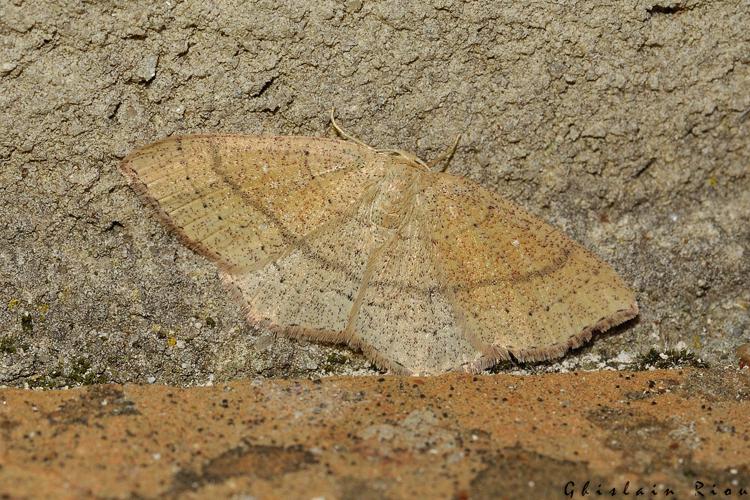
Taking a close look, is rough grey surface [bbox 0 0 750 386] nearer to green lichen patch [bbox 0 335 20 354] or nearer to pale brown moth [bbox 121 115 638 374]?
green lichen patch [bbox 0 335 20 354]

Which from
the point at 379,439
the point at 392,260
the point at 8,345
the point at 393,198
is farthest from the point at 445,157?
the point at 8,345

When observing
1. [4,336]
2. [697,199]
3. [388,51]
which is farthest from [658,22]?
[4,336]

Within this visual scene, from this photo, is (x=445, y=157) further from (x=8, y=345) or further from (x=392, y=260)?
(x=8, y=345)

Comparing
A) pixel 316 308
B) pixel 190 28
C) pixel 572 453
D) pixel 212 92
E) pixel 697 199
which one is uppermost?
pixel 190 28

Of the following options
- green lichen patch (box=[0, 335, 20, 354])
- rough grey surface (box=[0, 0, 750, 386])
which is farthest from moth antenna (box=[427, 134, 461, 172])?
green lichen patch (box=[0, 335, 20, 354])

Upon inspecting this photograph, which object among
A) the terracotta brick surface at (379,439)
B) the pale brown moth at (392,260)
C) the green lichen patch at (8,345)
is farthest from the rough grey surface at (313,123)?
the terracotta brick surface at (379,439)

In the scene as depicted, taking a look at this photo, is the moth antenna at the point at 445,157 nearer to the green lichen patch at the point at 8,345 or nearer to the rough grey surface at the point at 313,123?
the rough grey surface at the point at 313,123

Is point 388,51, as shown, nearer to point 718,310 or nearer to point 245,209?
point 245,209
